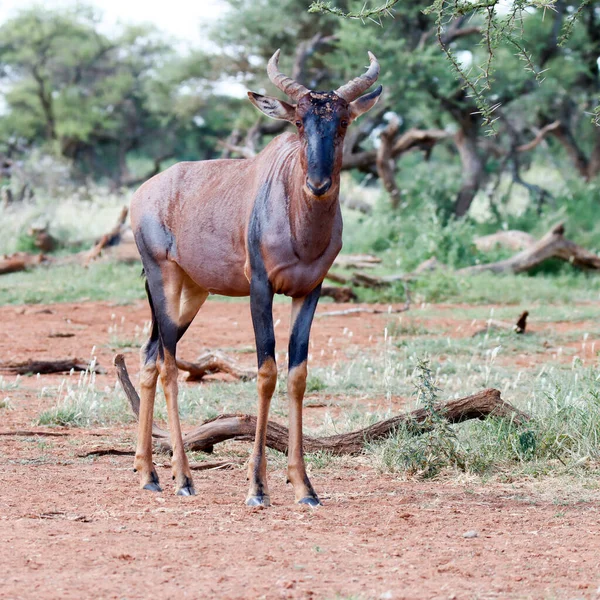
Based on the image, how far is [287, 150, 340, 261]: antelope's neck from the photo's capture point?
16.8 feet

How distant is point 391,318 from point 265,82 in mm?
13782

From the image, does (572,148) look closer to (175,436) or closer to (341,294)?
(341,294)

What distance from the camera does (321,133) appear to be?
4.86 metres

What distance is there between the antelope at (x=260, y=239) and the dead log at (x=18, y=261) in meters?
9.74

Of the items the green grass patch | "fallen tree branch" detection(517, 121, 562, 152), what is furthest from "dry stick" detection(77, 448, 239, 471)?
"fallen tree branch" detection(517, 121, 562, 152)

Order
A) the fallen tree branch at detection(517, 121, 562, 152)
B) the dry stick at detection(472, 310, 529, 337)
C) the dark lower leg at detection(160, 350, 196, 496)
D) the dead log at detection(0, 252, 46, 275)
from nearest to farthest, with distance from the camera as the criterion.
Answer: the dark lower leg at detection(160, 350, 196, 496) → the dry stick at detection(472, 310, 529, 337) → the dead log at detection(0, 252, 46, 275) → the fallen tree branch at detection(517, 121, 562, 152)

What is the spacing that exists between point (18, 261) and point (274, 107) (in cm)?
1096

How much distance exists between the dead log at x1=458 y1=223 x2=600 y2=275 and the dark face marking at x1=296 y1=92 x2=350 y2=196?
10273 millimetres

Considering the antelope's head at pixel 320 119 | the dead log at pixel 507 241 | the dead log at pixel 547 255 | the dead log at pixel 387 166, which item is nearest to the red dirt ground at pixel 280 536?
the antelope's head at pixel 320 119

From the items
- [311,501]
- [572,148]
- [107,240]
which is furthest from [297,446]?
[572,148]

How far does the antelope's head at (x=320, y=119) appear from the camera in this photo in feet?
15.9

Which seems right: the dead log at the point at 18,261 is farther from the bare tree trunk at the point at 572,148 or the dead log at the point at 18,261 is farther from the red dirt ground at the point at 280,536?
the bare tree trunk at the point at 572,148

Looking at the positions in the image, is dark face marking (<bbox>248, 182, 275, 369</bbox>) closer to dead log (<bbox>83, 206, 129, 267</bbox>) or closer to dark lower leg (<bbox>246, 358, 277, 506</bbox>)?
dark lower leg (<bbox>246, 358, 277, 506</bbox>)

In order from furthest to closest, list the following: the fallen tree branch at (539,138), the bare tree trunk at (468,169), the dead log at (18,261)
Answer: the bare tree trunk at (468,169) < the fallen tree branch at (539,138) < the dead log at (18,261)
